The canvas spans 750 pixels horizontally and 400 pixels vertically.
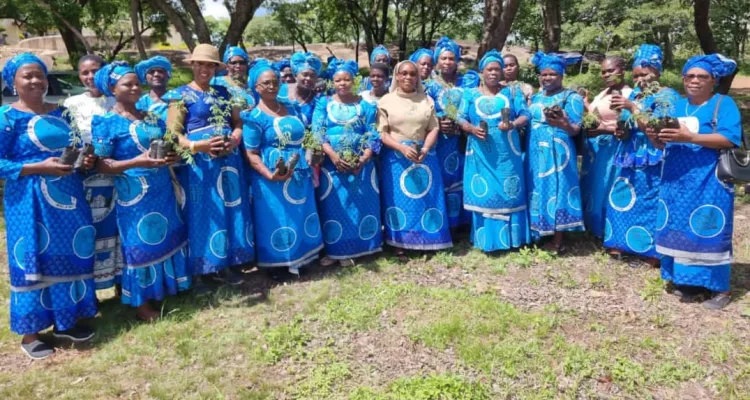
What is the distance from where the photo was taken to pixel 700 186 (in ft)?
13.1

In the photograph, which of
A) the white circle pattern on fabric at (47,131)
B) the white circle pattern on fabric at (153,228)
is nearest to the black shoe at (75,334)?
the white circle pattern on fabric at (153,228)

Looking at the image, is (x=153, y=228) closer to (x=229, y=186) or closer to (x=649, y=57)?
(x=229, y=186)

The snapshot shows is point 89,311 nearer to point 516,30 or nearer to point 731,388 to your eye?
point 731,388

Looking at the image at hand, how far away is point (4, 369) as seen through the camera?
3.70 metres

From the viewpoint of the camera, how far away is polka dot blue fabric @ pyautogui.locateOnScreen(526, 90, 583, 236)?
497 centimetres

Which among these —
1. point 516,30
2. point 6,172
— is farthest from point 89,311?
point 516,30

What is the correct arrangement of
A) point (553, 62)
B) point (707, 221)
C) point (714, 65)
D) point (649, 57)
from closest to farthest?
point (714, 65) < point (707, 221) < point (649, 57) < point (553, 62)

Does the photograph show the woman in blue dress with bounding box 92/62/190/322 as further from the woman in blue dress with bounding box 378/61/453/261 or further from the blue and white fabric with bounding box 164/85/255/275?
the woman in blue dress with bounding box 378/61/453/261

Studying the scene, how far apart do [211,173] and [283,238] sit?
83 cm

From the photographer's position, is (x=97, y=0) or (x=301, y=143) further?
(x=97, y=0)

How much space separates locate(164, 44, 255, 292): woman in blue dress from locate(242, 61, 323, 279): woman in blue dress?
12cm

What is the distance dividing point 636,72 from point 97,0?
707 inches

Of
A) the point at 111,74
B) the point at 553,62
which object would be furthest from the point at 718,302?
the point at 111,74

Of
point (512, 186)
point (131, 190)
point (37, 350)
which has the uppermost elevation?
point (131, 190)
